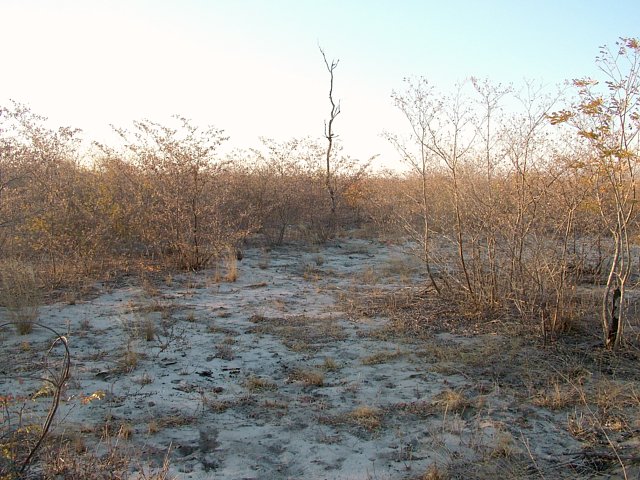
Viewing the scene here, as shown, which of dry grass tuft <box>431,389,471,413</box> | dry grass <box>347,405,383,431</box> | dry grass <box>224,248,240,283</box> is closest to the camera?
dry grass <box>347,405,383,431</box>

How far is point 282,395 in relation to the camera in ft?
13.9

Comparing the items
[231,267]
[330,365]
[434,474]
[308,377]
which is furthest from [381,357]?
[231,267]

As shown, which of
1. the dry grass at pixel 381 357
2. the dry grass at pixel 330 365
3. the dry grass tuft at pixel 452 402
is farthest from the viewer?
the dry grass at pixel 381 357

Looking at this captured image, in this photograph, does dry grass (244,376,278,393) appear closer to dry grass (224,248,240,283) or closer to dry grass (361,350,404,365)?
dry grass (361,350,404,365)

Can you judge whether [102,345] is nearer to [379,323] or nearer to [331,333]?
[331,333]

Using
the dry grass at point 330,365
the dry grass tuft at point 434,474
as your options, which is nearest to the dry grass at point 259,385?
the dry grass at point 330,365

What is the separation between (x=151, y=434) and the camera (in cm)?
353

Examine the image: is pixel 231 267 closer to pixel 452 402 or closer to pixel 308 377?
pixel 308 377

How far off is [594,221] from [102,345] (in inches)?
223

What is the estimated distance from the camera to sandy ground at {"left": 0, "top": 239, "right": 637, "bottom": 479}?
3252mm

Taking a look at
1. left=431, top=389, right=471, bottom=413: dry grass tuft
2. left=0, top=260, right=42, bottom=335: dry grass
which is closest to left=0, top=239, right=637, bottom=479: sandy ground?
left=431, top=389, right=471, bottom=413: dry grass tuft

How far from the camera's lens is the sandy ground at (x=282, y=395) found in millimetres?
3252

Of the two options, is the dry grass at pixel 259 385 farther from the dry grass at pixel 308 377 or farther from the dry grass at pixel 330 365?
the dry grass at pixel 330 365

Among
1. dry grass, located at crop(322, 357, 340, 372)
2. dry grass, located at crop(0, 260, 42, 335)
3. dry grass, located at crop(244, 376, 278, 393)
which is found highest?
dry grass, located at crop(0, 260, 42, 335)
